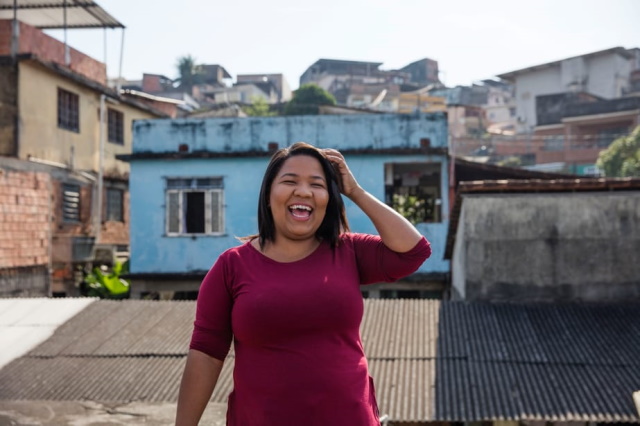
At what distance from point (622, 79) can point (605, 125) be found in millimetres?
8081

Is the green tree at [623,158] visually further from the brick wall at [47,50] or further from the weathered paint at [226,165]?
the brick wall at [47,50]

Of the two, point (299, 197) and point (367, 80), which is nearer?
point (299, 197)

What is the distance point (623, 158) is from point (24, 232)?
21960 millimetres

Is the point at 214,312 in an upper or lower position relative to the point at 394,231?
lower

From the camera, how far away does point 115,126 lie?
68.9 feet

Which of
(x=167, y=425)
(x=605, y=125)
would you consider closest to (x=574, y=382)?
(x=167, y=425)

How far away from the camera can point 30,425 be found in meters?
4.09

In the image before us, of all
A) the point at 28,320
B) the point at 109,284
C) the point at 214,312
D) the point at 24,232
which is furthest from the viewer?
the point at 109,284

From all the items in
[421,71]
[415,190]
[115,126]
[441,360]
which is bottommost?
[441,360]

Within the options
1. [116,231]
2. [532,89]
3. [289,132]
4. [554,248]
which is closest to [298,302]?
[554,248]

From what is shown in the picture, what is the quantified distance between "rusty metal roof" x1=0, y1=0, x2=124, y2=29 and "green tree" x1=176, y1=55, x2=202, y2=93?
1236 inches

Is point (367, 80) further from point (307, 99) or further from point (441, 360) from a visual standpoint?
point (441, 360)

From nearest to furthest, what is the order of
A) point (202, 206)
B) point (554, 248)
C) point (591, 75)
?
point (554, 248) → point (202, 206) → point (591, 75)

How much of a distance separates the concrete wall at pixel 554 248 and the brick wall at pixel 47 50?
42.6 feet
